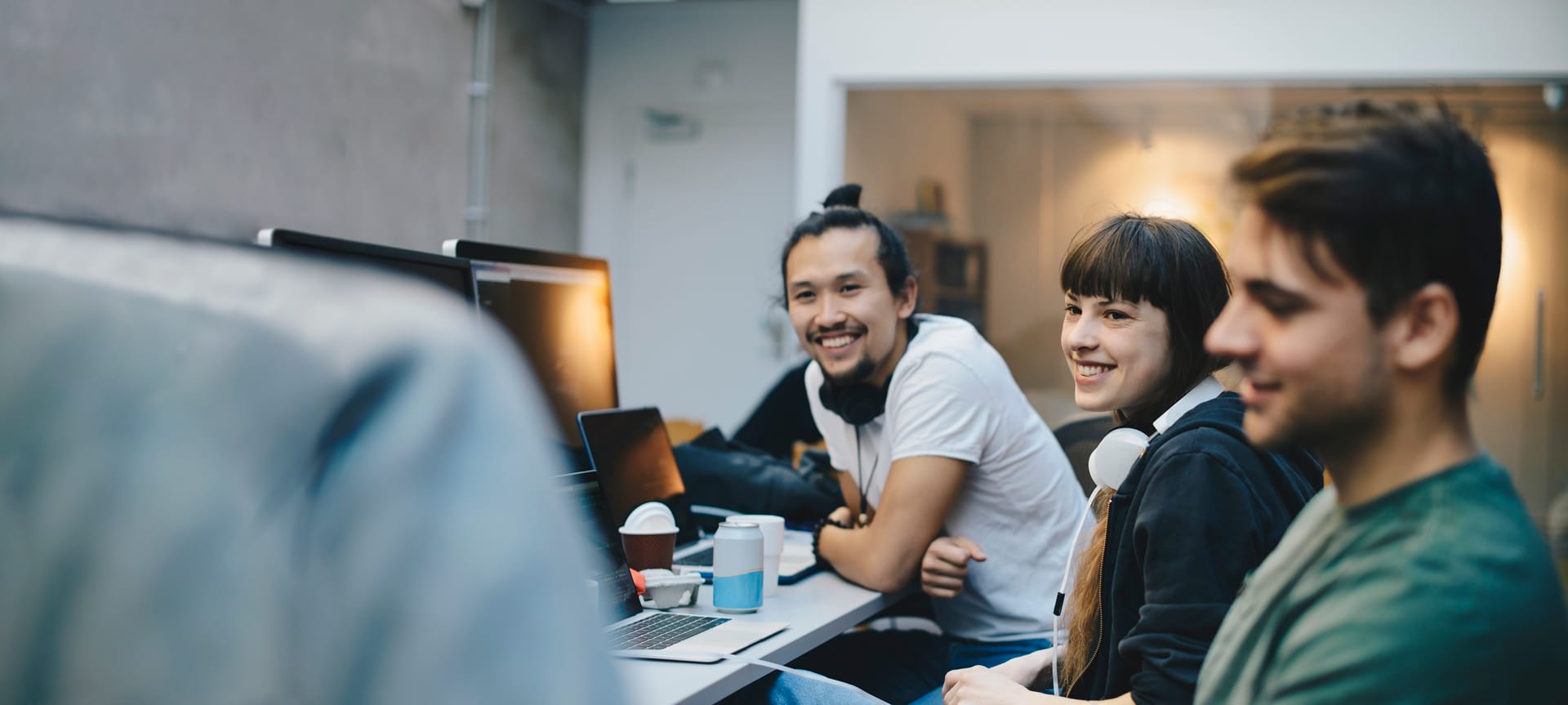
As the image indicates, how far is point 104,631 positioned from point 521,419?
6.7 inches

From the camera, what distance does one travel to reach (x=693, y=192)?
6.36m

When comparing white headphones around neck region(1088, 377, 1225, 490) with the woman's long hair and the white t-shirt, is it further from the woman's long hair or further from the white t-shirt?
the white t-shirt

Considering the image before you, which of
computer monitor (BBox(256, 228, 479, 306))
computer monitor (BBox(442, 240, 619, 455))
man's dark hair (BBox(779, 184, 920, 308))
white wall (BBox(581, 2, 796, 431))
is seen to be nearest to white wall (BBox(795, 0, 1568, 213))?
white wall (BBox(581, 2, 796, 431))

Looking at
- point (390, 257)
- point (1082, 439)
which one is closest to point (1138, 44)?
point (1082, 439)

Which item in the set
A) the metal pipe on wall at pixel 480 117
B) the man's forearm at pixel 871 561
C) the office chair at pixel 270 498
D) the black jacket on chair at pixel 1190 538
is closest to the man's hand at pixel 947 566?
the man's forearm at pixel 871 561

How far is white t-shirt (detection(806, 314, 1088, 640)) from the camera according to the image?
2191mm

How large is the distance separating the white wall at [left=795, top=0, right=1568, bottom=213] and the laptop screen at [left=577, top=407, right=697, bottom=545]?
2839 mm

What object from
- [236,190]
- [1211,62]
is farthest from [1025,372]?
[236,190]

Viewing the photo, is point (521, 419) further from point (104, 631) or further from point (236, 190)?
point (236, 190)

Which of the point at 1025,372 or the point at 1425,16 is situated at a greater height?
the point at 1425,16

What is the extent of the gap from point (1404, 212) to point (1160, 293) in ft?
2.50

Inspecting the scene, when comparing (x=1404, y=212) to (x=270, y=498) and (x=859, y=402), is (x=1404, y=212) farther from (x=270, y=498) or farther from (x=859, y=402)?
(x=859, y=402)

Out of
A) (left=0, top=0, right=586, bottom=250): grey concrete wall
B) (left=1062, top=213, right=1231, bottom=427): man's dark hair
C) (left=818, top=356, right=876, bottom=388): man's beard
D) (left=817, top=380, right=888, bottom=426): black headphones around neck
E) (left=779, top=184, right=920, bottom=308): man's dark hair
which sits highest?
(left=0, top=0, right=586, bottom=250): grey concrete wall

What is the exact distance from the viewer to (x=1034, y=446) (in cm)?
232
